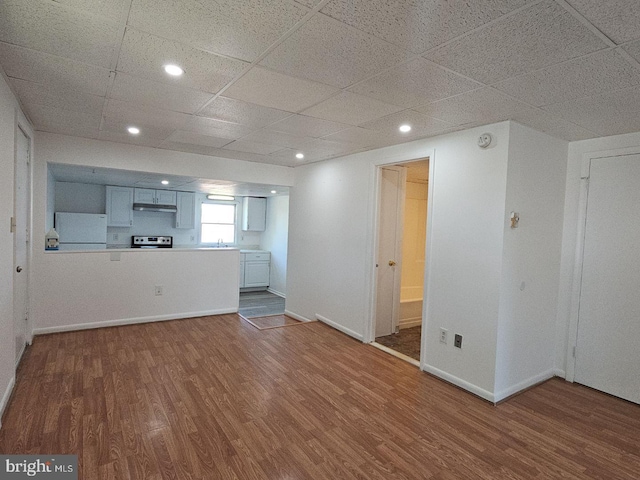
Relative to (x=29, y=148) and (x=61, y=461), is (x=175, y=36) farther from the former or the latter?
(x=29, y=148)

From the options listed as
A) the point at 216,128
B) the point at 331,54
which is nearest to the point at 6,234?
the point at 216,128

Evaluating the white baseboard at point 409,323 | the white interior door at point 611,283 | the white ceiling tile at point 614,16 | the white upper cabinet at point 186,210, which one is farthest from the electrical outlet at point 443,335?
the white upper cabinet at point 186,210

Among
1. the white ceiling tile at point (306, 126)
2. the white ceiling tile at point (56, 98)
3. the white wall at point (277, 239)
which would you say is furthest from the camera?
the white wall at point (277, 239)

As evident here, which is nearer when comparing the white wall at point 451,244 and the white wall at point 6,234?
the white wall at point 6,234

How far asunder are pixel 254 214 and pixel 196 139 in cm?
444

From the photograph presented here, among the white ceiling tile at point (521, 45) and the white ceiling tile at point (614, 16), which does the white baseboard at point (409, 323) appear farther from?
the white ceiling tile at point (614, 16)

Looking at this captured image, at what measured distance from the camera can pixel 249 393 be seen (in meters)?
2.89

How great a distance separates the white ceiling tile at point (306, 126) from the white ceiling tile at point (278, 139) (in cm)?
14

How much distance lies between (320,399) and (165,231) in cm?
607

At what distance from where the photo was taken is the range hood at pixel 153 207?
6.90 metres

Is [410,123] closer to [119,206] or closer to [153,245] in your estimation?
[119,206]

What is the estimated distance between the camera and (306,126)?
3.23m

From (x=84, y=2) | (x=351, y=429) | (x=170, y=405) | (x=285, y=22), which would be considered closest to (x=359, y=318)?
(x=351, y=429)

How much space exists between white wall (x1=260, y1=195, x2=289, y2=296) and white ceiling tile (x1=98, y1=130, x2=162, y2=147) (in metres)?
3.72
